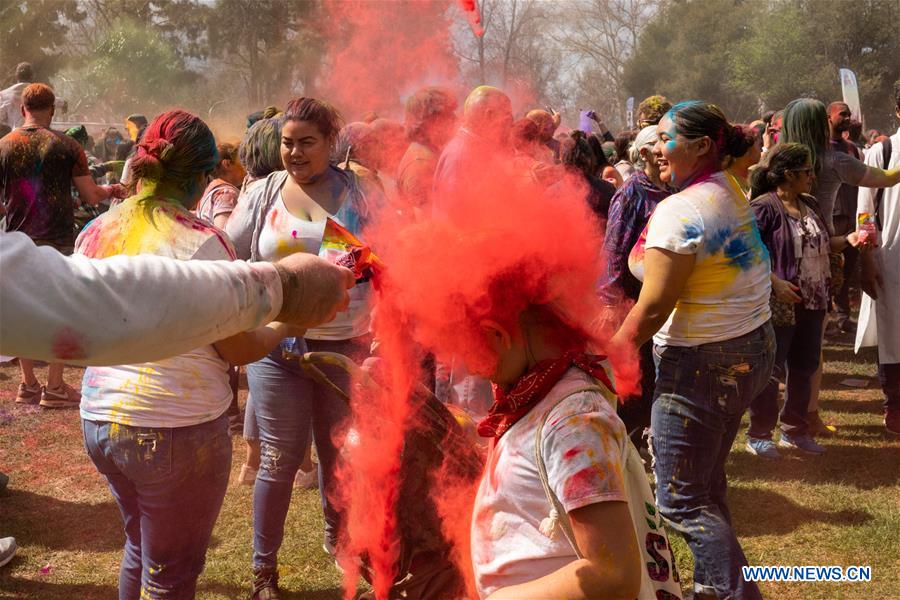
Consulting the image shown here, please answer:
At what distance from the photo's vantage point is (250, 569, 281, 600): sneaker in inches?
162

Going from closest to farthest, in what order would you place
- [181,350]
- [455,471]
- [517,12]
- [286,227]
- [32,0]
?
[181,350] < [455,471] < [286,227] < [517,12] < [32,0]

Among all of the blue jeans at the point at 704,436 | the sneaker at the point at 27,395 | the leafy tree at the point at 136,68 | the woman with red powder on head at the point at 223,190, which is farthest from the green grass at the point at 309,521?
the leafy tree at the point at 136,68

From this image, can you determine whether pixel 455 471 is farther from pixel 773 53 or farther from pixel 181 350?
pixel 773 53

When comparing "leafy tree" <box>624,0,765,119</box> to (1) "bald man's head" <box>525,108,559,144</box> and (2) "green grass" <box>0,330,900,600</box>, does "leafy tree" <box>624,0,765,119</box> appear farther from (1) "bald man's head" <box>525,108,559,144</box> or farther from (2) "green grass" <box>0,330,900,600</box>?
(2) "green grass" <box>0,330,900,600</box>

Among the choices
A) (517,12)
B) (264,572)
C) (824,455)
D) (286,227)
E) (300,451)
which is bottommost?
(824,455)

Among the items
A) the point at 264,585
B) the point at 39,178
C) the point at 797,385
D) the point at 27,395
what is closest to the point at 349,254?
the point at 264,585

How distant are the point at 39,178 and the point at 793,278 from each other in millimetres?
6190

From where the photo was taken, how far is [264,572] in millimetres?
4137

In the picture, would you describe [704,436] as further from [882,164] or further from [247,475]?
[882,164]

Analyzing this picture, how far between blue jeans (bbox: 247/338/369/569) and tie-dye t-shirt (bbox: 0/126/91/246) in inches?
159

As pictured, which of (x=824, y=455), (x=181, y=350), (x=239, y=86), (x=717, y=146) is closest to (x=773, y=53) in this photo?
Result: (x=239, y=86)

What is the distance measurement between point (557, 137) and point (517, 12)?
1.62m

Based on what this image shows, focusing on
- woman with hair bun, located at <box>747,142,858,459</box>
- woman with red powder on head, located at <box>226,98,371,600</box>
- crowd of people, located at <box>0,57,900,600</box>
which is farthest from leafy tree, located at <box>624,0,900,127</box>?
woman with red powder on head, located at <box>226,98,371,600</box>

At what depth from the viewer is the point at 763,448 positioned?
619 cm
